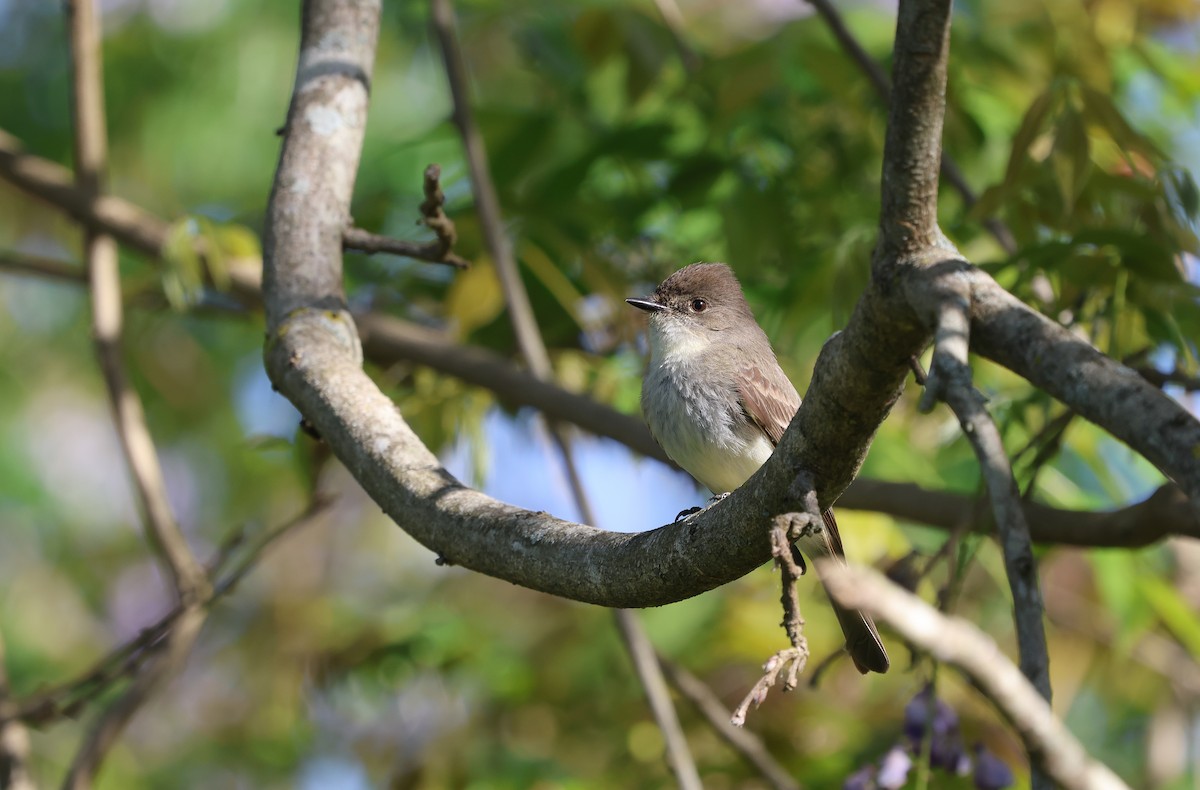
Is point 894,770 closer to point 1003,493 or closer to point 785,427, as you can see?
point 785,427

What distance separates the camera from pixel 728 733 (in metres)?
4.08

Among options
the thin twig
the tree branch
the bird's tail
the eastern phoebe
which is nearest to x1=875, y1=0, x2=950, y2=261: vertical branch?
the tree branch

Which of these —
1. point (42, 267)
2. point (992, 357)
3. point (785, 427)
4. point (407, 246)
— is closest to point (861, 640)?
point (785, 427)

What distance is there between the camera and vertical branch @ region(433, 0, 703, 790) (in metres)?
3.96

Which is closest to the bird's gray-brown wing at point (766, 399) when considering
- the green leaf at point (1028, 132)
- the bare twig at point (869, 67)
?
the bare twig at point (869, 67)

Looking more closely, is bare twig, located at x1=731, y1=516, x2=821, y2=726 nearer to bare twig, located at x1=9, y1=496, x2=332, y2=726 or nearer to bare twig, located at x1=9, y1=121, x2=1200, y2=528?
bare twig, located at x1=9, y1=121, x2=1200, y2=528

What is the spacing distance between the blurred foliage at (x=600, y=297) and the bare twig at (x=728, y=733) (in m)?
0.18

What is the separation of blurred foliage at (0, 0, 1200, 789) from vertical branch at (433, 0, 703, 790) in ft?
0.81

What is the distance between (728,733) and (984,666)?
311 cm

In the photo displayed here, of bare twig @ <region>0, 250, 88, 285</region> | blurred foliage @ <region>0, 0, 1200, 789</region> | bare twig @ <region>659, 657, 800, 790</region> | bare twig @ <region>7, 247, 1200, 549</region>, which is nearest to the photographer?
bare twig @ <region>7, 247, 1200, 549</region>

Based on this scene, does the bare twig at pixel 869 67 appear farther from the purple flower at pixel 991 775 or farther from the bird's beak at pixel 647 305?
the purple flower at pixel 991 775

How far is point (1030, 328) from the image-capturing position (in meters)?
1.78

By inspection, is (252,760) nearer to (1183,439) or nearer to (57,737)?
(57,737)

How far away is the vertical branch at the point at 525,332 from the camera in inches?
156
